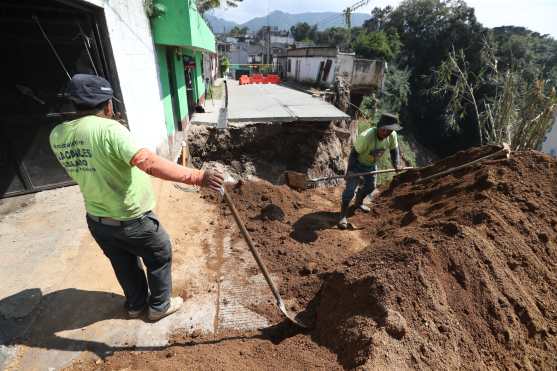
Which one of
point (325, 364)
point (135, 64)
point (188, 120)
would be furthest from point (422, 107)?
point (325, 364)

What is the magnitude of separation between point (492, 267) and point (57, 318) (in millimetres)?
3975

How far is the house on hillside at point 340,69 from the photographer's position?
18.1m

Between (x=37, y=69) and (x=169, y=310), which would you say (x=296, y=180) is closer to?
(x=169, y=310)

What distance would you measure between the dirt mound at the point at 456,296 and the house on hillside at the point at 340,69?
54.0 feet

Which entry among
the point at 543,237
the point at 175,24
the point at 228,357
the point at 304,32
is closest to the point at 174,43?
the point at 175,24

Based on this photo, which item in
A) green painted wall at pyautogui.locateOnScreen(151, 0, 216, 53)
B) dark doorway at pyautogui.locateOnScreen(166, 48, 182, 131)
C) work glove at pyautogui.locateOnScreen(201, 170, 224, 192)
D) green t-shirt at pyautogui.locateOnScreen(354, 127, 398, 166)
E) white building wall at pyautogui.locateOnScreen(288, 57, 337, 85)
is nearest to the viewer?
work glove at pyautogui.locateOnScreen(201, 170, 224, 192)

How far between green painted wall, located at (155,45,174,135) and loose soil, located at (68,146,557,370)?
188 inches

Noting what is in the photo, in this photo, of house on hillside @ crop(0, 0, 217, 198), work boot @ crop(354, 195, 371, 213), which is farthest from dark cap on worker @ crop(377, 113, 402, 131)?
house on hillside @ crop(0, 0, 217, 198)

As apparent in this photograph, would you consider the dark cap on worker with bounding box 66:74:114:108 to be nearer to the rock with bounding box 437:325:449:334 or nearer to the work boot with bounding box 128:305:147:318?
the work boot with bounding box 128:305:147:318

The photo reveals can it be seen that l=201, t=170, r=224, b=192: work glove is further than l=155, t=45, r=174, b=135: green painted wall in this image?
No

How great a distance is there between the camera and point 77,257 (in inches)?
129

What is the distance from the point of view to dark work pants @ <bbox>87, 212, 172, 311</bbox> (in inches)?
87.3

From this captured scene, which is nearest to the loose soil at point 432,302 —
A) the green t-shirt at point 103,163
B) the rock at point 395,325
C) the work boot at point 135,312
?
the rock at point 395,325

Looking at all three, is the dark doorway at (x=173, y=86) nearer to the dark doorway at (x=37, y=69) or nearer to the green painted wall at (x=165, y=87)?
the green painted wall at (x=165, y=87)
